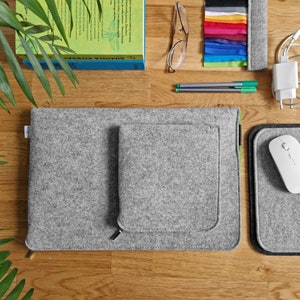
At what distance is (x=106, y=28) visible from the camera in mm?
694

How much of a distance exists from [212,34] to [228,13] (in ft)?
0.17

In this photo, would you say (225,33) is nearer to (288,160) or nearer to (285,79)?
(285,79)

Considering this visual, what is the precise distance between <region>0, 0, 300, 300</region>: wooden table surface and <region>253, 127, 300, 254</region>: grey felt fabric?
24 millimetres

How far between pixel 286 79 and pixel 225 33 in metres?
0.15

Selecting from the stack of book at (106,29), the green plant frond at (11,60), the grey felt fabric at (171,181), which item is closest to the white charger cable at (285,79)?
the grey felt fabric at (171,181)

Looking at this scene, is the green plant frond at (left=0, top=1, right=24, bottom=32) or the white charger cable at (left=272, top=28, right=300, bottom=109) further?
the white charger cable at (left=272, top=28, right=300, bottom=109)

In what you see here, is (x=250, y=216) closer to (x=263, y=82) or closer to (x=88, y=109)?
(x=263, y=82)

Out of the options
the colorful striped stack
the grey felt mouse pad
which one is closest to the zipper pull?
the grey felt mouse pad

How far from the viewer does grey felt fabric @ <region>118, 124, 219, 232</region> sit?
684 millimetres

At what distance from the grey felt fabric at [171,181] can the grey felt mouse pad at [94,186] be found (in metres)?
0.03

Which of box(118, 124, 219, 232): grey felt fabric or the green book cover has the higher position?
the green book cover

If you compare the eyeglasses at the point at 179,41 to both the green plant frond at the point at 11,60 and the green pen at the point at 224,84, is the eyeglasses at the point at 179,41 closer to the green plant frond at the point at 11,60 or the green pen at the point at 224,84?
the green pen at the point at 224,84

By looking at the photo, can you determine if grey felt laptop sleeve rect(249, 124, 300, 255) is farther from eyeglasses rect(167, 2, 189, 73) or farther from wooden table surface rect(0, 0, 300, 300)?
eyeglasses rect(167, 2, 189, 73)

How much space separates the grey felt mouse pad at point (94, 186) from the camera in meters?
0.72
